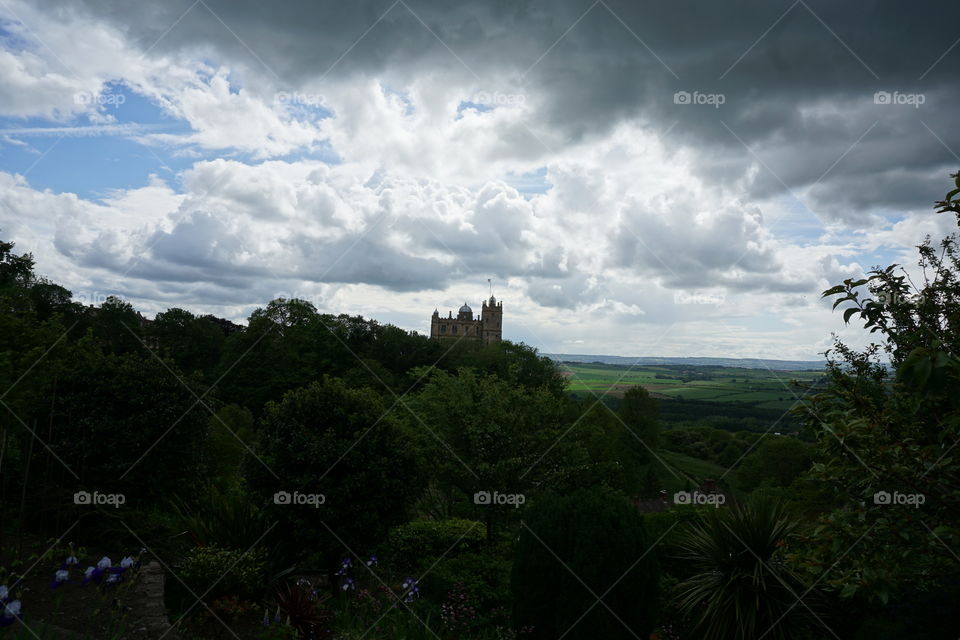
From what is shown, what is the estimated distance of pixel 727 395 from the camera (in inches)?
3334

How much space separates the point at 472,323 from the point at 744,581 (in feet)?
377

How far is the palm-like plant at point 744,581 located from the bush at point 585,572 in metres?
1.58

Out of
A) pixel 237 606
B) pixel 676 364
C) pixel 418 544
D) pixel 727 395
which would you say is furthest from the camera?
pixel 676 364

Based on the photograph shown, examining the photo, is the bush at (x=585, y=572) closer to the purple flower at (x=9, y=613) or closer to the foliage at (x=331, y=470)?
the foliage at (x=331, y=470)

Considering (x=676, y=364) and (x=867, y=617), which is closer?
(x=867, y=617)

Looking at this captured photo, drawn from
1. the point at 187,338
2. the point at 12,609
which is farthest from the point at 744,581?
the point at 187,338

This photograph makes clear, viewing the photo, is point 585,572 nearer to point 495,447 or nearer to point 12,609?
point 12,609

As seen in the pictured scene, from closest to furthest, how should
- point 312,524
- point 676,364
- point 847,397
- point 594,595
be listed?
point 847,397, point 594,595, point 312,524, point 676,364

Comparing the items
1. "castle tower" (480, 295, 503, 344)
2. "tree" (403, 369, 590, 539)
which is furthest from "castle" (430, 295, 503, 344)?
"tree" (403, 369, 590, 539)

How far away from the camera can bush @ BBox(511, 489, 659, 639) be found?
6875 mm

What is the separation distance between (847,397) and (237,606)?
6744 mm

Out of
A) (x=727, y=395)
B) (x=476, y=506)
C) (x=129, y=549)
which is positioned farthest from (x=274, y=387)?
(x=727, y=395)

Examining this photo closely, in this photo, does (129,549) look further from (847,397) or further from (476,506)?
(847,397)

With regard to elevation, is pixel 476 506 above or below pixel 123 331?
below
